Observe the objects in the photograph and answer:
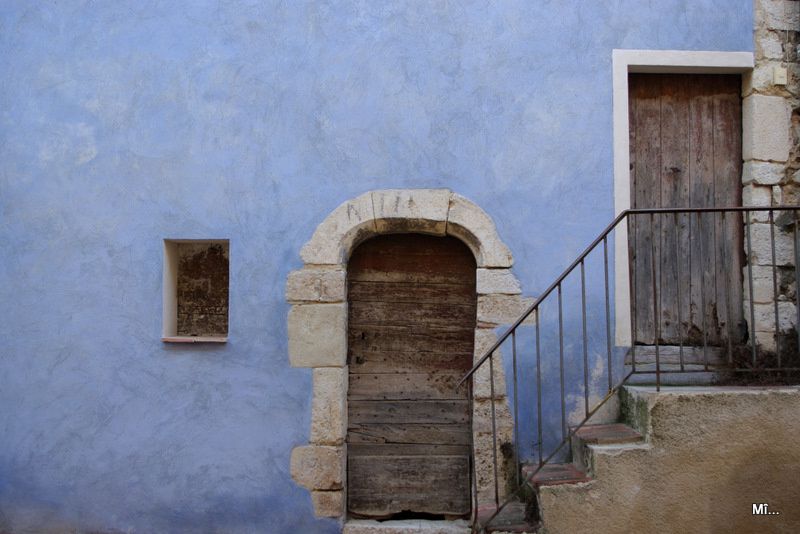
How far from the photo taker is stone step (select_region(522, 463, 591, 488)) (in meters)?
3.90

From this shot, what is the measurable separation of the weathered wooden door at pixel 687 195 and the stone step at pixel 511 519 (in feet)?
4.26

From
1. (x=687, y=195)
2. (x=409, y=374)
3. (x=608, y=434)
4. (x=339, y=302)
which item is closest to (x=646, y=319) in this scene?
(x=687, y=195)

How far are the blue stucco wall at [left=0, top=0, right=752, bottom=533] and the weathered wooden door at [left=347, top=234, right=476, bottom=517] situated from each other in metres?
0.39

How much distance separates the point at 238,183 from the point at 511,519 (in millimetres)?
2468

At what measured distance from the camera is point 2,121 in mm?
4895

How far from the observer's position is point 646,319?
482cm

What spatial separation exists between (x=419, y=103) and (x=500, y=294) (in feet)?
4.06

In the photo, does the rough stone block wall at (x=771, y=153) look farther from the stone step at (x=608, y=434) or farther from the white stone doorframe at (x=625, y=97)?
the stone step at (x=608, y=434)

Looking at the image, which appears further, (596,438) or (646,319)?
(646,319)

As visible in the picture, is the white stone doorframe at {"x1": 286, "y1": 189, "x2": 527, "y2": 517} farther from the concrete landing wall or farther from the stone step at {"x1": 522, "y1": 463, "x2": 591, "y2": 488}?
the concrete landing wall

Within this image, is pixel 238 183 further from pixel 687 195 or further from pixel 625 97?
pixel 687 195

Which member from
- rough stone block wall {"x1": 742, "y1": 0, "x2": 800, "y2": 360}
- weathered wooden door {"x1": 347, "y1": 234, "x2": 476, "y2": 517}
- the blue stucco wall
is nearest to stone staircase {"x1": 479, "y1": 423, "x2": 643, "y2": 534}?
weathered wooden door {"x1": 347, "y1": 234, "x2": 476, "y2": 517}

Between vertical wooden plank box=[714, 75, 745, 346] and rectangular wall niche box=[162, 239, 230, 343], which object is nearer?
vertical wooden plank box=[714, 75, 745, 346]

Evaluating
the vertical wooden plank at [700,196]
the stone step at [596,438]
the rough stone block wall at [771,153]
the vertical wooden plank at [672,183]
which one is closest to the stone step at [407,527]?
the stone step at [596,438]
